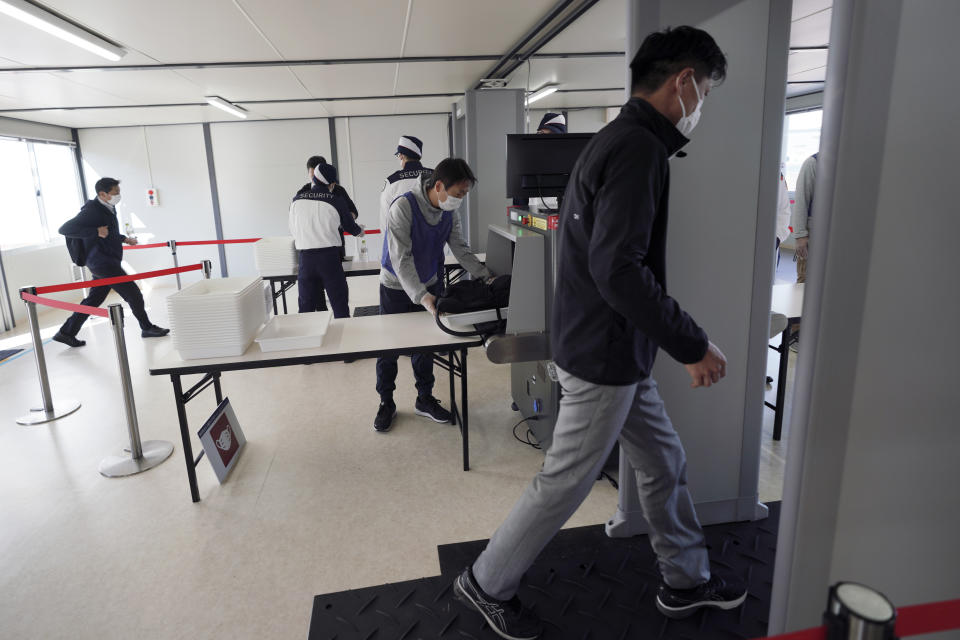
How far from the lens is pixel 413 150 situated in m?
4.71

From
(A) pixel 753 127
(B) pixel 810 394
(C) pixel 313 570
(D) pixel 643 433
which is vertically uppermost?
(A) pixel 753 127

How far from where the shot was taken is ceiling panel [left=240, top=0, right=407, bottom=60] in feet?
10.2

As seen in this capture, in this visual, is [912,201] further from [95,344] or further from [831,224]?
[95,344]

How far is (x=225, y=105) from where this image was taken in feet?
21.1

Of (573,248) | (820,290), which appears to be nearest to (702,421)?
(573,248)

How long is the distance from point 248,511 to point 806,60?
6225mm

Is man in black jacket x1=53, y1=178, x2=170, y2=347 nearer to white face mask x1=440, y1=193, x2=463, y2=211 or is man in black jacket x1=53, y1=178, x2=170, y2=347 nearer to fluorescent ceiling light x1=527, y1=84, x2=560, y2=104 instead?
white face mask x1=440, y1=193, x2=463, y2=211

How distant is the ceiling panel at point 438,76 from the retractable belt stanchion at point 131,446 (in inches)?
128

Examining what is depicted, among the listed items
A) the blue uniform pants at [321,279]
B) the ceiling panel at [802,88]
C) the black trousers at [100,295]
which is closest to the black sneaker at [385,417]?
the blue uniform pants at [321,279]

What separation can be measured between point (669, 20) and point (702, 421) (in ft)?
4.74

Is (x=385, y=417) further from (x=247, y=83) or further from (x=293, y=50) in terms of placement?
(x=247, y=83)

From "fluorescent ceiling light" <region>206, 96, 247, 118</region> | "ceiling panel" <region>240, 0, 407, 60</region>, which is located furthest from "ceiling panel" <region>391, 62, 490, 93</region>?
"fluorescent ceiling light" <region>206, 96, 247, 118</region>

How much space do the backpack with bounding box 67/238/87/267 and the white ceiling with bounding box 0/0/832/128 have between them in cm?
136

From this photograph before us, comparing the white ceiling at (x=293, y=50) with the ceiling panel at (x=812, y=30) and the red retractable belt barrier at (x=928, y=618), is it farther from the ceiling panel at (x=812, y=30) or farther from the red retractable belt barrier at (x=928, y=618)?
the red retractable belt barrier at (x=928, y=618)
